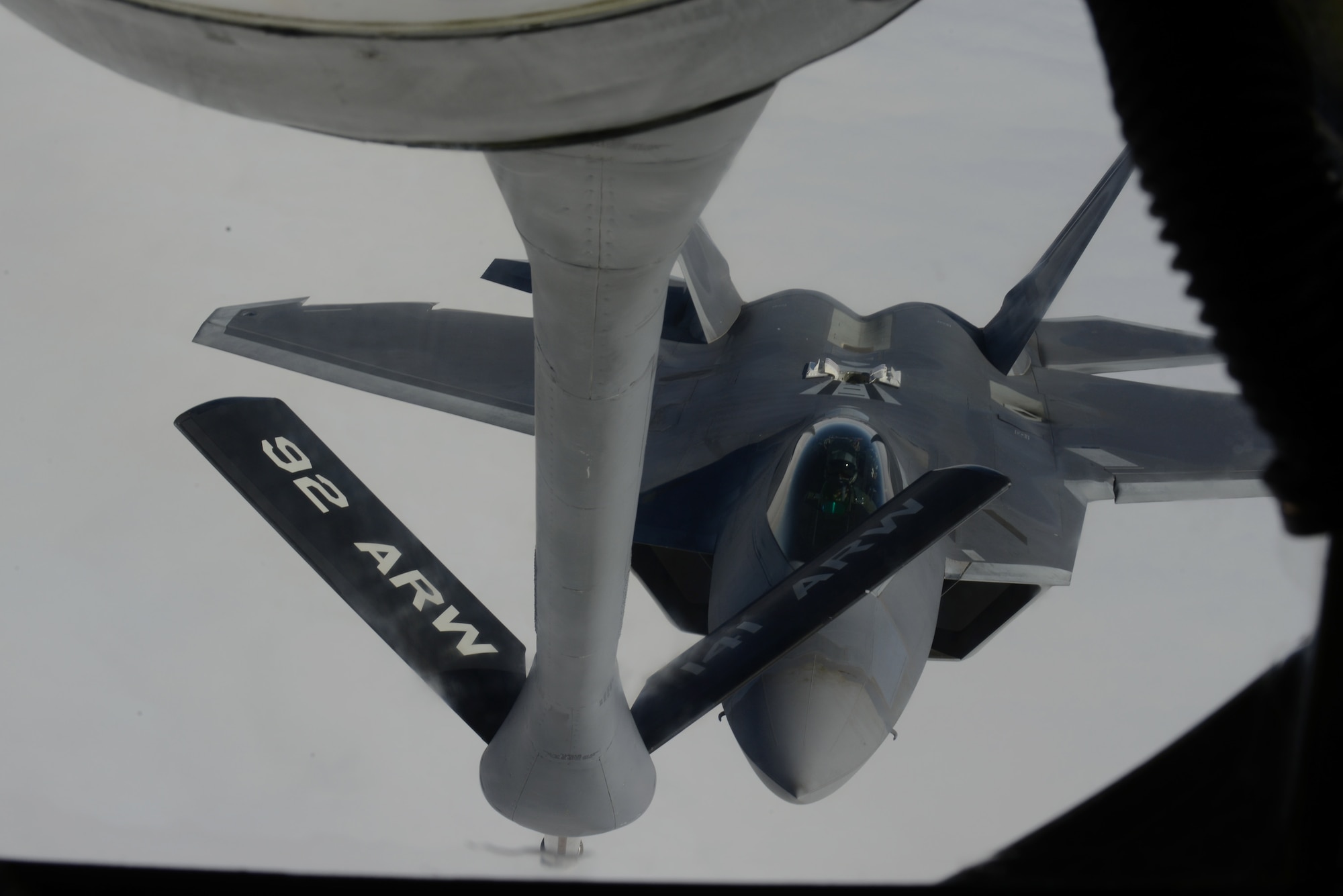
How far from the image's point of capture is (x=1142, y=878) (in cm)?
82

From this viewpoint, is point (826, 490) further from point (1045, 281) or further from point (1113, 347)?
point (1113, 347)

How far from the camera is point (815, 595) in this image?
4195 mm

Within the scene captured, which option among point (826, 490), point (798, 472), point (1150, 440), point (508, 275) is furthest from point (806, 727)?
point (508, 275)

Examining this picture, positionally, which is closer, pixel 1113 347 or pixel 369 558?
pixel 369 558

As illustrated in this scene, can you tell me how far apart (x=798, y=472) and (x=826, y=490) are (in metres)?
0.18

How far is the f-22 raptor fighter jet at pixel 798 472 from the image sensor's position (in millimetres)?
4434

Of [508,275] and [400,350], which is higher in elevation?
[508,275]

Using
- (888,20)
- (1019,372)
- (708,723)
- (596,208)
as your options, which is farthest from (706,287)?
(888,20)

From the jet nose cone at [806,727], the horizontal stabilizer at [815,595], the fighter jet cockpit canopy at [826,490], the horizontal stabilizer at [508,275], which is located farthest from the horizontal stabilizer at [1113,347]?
the horizontal stabilizer at [815,595]

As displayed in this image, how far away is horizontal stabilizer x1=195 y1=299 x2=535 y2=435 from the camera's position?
7246 mm

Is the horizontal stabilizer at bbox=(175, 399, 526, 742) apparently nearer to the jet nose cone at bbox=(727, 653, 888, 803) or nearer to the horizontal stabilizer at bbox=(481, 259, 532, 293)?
the jet nose cone at bbox=(727, 653, 888, 803)

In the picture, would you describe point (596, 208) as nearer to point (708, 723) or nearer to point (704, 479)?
point (704, 479)

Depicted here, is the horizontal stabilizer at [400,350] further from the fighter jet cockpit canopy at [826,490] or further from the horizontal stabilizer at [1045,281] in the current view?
the horizontal stabilizer at [1045,281]

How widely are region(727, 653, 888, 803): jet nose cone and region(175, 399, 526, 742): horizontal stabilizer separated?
1.18 meters
